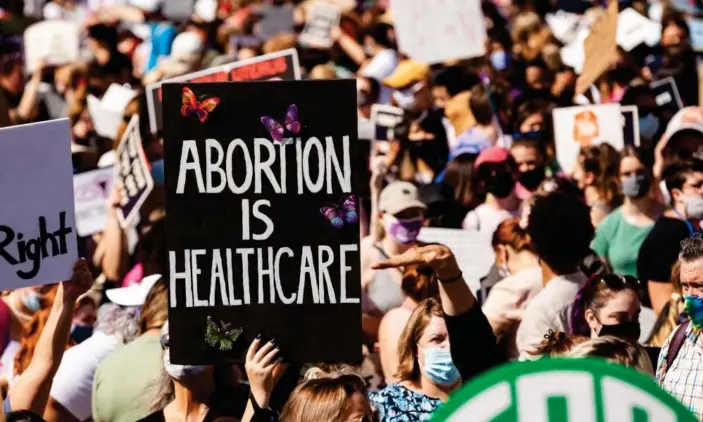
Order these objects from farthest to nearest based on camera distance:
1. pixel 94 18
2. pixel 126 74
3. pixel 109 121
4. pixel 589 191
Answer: pixel 94 18
pixel 126 74
pixel 109 121
pixel 589 191

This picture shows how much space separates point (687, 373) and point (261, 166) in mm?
1428

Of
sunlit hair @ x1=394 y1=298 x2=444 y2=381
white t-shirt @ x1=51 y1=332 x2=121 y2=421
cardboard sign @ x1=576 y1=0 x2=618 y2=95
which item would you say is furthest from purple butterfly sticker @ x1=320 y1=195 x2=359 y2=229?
cardboard sign @ x1=576 y1=0 x2=618 y2=95

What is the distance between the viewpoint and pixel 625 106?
28.9ft

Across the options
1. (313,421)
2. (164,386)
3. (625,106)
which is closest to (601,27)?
(625,106)

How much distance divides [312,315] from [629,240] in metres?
3.07

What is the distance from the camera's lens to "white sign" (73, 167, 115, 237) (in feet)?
26.4

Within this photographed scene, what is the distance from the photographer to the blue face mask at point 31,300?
608 centimetres

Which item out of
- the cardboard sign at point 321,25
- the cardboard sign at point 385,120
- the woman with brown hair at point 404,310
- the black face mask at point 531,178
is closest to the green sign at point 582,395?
the woman with brown hair at point 404,310

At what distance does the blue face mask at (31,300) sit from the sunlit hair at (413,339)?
221 centimetres

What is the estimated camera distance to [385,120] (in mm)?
9250

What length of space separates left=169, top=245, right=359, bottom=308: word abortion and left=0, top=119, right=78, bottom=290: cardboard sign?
27.0 inches

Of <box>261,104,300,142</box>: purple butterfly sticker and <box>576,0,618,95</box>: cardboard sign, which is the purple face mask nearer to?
<box>261,104,300,142</box>: purple butterfly sticker

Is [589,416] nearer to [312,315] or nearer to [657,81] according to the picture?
[312,315]

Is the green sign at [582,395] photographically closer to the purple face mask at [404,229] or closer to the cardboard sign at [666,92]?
the purple face mask at [404,229]
